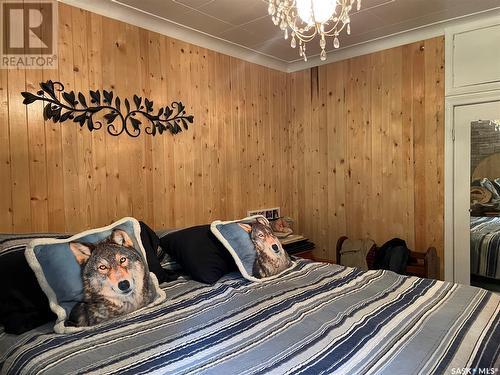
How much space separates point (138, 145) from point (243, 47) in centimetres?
144

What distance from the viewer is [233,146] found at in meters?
3.33

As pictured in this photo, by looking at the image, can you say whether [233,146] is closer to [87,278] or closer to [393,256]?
[393,256]

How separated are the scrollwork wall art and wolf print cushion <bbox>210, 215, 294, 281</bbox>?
0.99m

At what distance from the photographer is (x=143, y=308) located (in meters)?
1.63

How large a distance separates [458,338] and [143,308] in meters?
1.28

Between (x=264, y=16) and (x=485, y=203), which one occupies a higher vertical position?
(x=264, y=16)

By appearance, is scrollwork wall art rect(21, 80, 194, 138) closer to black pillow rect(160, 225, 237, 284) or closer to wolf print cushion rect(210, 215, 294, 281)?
black pillow rect(160, 225, 237, 284)

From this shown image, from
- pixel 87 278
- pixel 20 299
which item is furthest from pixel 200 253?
pixel 20 299

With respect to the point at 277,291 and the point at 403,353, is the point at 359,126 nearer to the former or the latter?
the point at 277,291

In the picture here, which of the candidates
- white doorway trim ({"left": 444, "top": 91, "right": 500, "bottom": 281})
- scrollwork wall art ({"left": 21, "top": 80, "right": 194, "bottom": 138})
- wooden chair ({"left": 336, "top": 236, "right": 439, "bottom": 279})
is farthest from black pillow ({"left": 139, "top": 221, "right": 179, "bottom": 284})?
white doorway trim ({"left": 444, "top": 91, "right": 500, "bottom": 281})

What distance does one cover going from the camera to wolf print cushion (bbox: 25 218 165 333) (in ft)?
4.78

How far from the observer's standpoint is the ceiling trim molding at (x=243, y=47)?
95.7 inches

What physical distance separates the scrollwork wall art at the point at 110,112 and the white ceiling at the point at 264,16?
0.64m

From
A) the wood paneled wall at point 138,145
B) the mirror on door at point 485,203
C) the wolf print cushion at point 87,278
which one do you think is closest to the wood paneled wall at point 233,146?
the wood paneled wall at point 138,145
